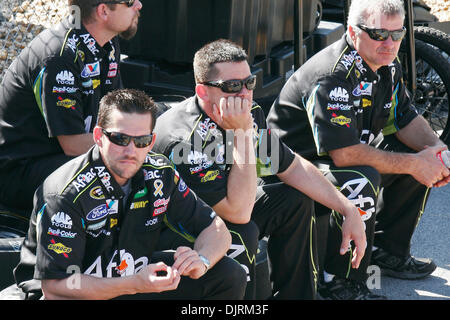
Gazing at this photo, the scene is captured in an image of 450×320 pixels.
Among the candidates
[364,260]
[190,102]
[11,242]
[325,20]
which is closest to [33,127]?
[11,242]

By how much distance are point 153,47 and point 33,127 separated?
1.28m

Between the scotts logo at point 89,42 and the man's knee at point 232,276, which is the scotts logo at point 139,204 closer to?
the man's knee at point 232,276

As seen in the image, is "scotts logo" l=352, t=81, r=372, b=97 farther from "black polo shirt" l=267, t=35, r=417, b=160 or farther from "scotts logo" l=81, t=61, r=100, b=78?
"scotts logo" l=81, t=61, r=100, b=78

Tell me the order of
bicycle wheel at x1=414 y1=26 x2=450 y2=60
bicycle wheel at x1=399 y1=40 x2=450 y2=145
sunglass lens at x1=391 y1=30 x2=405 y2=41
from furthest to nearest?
bicycle wheel at x1=414 y1=26 x2=450 y2=60 < bicycle wheel at x1=399 y1=40 x2=450 y2=145 < sunglass lens at x1=391 y1=30 x2=405 y2=41

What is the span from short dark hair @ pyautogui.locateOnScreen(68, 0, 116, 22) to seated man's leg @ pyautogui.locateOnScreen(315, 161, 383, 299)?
4.27ft

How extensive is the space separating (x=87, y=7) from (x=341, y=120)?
129 centimetres

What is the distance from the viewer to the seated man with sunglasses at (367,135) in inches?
142

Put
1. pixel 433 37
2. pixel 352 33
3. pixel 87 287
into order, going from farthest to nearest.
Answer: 1. pixel 433 37
2. pixel 352 33
3. pixel 87 287

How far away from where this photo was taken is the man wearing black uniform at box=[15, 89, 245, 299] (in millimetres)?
2576

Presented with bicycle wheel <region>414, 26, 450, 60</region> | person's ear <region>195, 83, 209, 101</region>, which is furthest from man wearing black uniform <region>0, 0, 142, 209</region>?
bicycle wheel <region>414, 26, 450, 60</region>

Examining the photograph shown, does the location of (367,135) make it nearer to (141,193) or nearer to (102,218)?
(141,193)

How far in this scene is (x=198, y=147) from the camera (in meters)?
3.19

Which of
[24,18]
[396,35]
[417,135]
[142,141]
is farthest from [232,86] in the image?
[24,18]

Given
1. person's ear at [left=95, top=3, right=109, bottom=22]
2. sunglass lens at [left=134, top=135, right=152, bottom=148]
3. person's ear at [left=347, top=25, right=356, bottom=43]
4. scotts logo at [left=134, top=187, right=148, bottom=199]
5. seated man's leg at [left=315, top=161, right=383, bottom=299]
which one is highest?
person's ear at [left=95, top=3, right=109, bottom=22]
